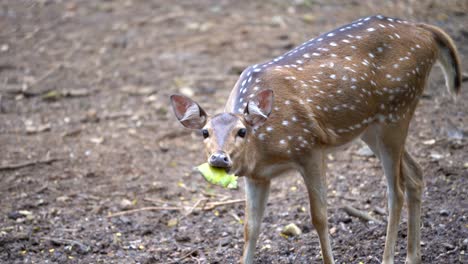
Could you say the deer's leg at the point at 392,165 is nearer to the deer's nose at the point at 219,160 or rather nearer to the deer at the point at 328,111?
the deer at the point at 328,111

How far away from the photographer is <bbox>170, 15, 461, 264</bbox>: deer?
5215 millimetres

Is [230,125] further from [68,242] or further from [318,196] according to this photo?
[68,242]

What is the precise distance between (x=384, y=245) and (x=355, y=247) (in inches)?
9.9

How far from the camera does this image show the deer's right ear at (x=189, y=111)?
511cm

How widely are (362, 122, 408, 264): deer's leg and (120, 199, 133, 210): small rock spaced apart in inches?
107

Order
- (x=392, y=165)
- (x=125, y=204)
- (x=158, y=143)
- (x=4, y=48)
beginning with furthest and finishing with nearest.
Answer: (x=4, y=48) → (x=158, y=143) → (x=125, y=204) → (x=392, y=165)

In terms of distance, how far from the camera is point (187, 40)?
11.1m

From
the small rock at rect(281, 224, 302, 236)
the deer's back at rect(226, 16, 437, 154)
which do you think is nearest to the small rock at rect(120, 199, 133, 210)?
the small rock at rect(281, 224, 302, 236)

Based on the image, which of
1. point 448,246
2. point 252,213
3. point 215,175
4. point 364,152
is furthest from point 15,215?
point 448,246

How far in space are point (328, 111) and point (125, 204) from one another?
2.68m

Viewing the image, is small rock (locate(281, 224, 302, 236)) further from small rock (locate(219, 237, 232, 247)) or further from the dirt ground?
small rock (locate(219, 237, 232, 247))

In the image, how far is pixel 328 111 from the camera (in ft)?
17.8

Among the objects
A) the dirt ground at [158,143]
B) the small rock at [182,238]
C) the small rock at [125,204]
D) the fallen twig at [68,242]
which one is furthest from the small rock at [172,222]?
the fallen twig at [68,242]

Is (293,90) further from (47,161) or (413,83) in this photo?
(47,161)
